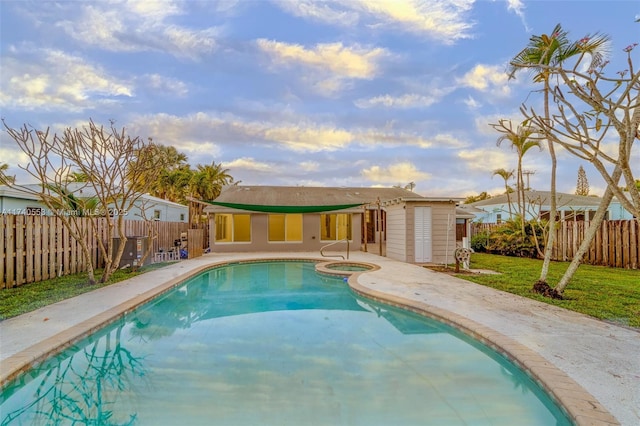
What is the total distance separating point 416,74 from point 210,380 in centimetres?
1302

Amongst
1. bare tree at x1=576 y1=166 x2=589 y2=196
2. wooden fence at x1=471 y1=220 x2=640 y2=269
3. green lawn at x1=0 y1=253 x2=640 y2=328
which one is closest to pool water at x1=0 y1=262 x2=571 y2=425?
green lawn at x1=0 y1=253 x2=640 y2=328

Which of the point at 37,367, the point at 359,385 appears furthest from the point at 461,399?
the point at 37,367

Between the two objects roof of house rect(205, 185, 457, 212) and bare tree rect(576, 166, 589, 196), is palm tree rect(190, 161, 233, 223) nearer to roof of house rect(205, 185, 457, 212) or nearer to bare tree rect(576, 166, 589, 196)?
roof of house rect(205, 185, 457, 212)

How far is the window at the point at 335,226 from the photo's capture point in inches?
704

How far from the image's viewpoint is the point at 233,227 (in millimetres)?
17219

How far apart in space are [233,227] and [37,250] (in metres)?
9.53

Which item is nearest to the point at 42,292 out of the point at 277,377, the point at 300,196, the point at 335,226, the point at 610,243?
the point at 277,377

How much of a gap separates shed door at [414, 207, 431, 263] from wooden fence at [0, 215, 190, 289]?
10263 millimetres

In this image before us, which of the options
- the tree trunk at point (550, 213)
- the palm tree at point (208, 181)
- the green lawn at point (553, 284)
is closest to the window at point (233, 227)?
the green lawn at point (553, 284)

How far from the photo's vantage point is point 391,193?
21.4 meters

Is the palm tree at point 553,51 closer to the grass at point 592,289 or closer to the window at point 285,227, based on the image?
the grass at point 592,289

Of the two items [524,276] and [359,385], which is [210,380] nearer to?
[359,385]

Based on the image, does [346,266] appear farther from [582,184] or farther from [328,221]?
[582,184]

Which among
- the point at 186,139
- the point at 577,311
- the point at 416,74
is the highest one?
the point at 416,74
